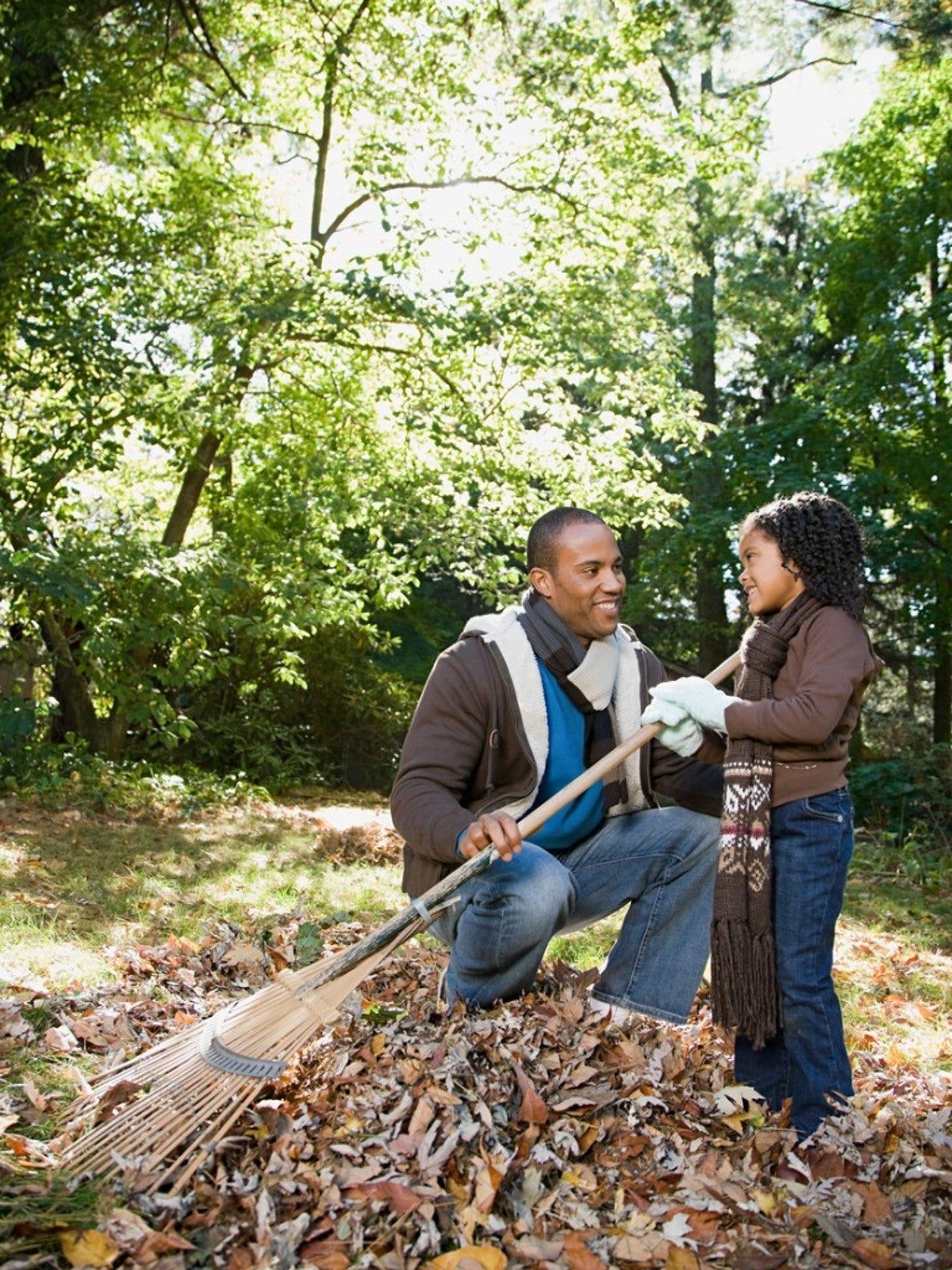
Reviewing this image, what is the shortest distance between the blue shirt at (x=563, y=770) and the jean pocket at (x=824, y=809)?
2.67ft

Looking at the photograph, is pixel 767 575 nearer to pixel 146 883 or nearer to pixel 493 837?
pixel 493 837

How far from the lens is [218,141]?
1037 centimetres

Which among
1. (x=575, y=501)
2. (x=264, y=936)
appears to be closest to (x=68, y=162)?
(x=575, y=501)

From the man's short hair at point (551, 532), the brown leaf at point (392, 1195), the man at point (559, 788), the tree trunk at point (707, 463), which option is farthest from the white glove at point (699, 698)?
the tree trunk at point (707, 463)

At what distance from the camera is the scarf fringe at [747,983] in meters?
2.90

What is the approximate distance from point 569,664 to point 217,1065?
1502 millimetres

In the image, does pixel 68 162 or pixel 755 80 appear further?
pixel 755 80

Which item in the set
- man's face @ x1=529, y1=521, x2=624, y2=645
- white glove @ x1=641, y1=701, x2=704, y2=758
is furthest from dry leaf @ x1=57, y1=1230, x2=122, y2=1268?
man's face @ x1=529, y1=521, x2=624, y2=645

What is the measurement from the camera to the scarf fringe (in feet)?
9.51

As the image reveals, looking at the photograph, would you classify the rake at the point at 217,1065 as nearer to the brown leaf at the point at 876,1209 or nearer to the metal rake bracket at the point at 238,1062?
the metal rake bracket at the point at 238,1062

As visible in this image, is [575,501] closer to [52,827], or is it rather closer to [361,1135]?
[52,827]

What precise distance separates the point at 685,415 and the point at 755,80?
585 cm

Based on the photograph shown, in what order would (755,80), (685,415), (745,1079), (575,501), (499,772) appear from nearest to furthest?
(745,1079) → (499,772) → (575,501) → (685,415) → (755,80)

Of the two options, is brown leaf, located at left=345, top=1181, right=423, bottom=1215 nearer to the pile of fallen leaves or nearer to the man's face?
the pile of fallen leaves
